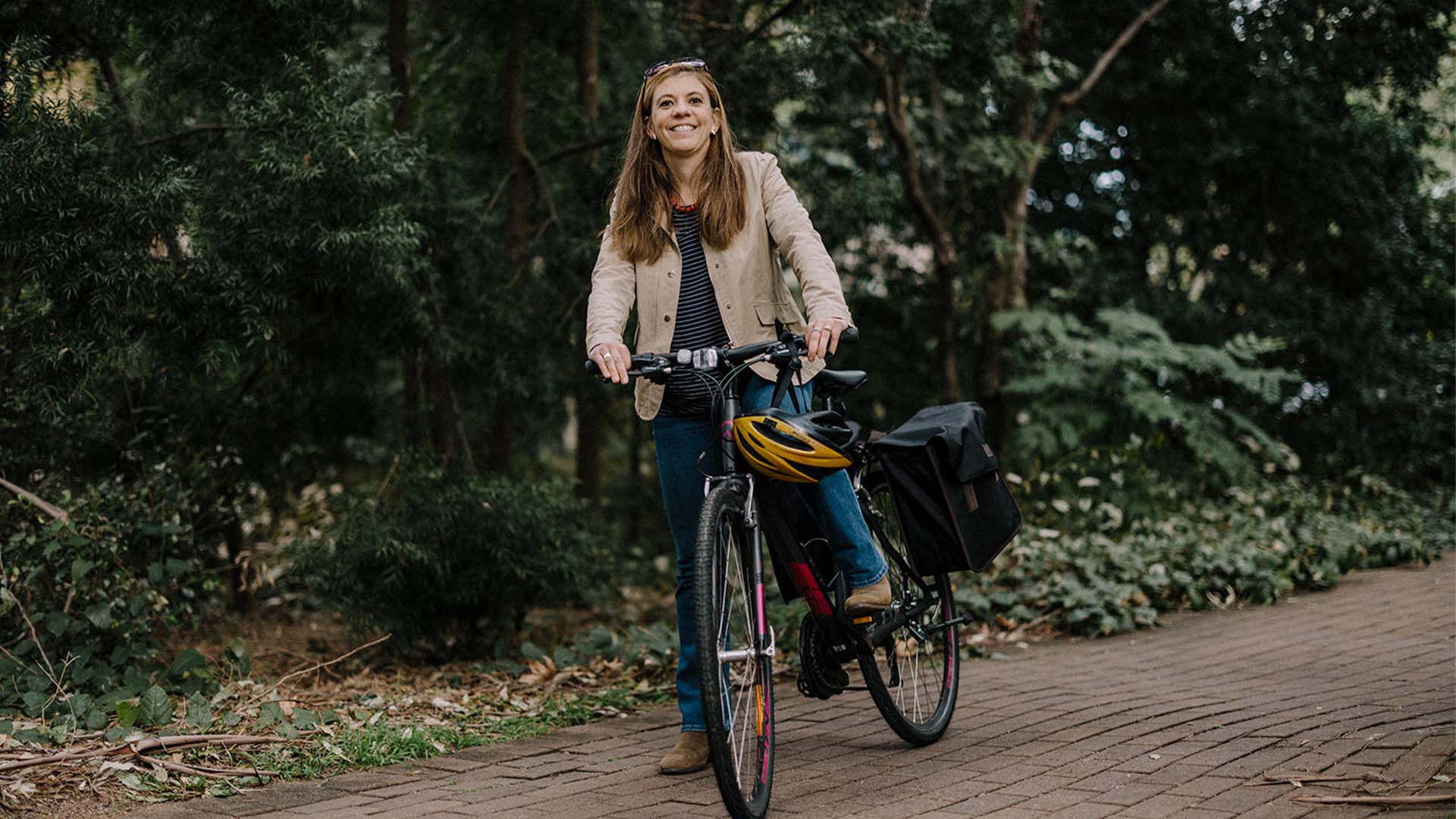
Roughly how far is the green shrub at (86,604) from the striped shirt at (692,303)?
2.73m

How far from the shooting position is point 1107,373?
976 centimetres

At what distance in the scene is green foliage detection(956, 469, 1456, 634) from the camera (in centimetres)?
715

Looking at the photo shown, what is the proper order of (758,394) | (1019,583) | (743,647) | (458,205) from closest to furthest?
(743,647) < (758,394) < (458,205) < (1019,583)

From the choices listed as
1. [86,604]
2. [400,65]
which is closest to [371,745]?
[86,604]

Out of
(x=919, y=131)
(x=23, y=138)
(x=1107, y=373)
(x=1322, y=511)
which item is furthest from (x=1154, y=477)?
(x=23, y=138)

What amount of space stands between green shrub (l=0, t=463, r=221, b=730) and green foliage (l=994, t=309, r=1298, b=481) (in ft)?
20.1

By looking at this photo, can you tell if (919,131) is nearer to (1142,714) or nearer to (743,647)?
(1142,714)

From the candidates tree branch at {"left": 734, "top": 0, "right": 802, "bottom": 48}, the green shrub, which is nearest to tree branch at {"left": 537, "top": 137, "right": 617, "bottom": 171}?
tree branch at {"left": 734, "top": 0, "right": 802, "bottom": 48}

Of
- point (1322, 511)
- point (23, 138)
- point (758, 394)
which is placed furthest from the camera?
point (1322, 511)

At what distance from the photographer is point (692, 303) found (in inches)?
157

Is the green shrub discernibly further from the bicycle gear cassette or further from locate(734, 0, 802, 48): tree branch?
locate(734, 0, 802, 48): tree branch

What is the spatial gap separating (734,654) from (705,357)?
32.3 inches

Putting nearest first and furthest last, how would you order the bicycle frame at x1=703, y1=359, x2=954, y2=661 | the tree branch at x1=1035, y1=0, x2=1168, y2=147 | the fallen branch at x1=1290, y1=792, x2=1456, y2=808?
the fallen branch at x1=1290, y1=792, x2=1456, y2=808 < the bicycle frame at x1=703, y1=359, x2=954, y2=661 < the tree branch at x1=1035, y1=0, x2=1168, y2=147

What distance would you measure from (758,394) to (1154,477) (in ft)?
20.6
